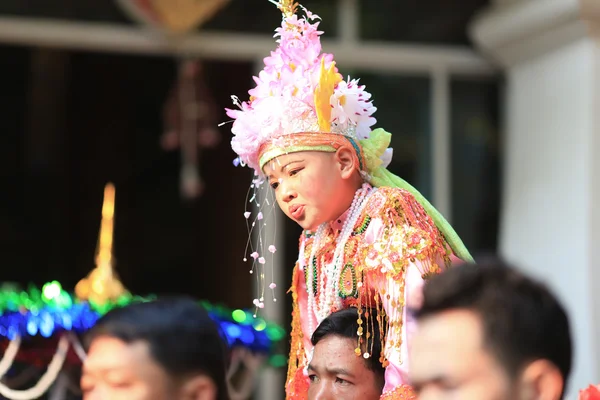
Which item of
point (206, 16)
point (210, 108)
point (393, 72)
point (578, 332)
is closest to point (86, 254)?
point (210, 108)

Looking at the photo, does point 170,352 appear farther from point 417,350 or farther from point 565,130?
point 565,130

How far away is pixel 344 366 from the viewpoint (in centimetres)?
299

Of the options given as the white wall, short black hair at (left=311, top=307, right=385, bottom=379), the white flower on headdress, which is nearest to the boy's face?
the white flower on headdress

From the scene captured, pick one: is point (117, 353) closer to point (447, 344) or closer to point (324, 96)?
point (447, 344)

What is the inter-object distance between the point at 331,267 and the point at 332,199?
201 millimetres

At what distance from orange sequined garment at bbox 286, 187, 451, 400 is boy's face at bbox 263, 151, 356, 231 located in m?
0.09

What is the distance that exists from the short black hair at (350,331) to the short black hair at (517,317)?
1.13 metres

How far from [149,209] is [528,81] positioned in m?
2.81

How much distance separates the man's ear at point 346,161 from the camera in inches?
126

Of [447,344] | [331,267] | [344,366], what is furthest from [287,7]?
[447,344]

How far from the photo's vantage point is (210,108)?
7355mm

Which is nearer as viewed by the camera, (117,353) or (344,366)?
(117,353)

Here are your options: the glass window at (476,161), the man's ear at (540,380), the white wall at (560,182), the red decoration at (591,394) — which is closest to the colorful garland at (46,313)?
the red decoration at (591,394)

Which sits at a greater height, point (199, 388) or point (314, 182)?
point (314, 182)
